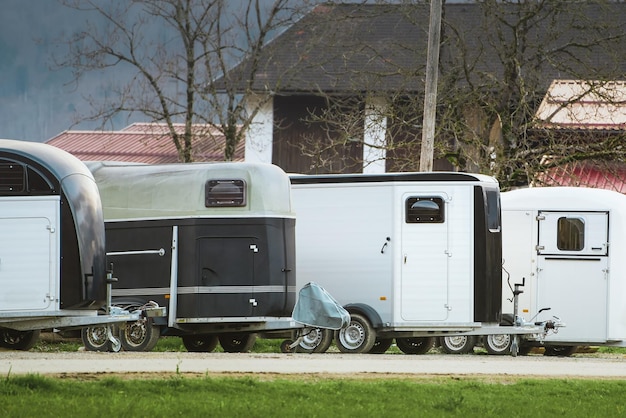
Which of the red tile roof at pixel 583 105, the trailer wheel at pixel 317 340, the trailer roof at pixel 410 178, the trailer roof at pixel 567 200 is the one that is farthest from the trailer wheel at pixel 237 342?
the red tile roof at pixel 583 105

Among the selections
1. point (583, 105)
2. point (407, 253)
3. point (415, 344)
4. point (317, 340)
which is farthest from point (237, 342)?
point (583, 105)

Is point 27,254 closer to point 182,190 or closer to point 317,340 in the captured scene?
point 182,190

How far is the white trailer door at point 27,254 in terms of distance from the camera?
1800 centimetres

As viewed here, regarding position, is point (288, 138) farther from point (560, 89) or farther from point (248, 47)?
point (560, 89)

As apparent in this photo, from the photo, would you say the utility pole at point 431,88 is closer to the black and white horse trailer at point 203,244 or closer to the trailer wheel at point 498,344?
the trailer wheel at point 498,344

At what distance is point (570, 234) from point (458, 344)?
2784 millimetres

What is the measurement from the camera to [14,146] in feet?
59.4

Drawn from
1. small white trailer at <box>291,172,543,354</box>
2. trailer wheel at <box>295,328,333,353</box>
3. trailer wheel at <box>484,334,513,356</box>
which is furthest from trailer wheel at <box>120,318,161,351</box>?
trailer wheel at <box>484,334,513,356</box>

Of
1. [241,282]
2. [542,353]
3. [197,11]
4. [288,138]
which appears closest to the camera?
[241,282]

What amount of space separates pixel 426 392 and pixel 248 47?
30.6m

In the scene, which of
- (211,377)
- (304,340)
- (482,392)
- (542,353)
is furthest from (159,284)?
(542,353)

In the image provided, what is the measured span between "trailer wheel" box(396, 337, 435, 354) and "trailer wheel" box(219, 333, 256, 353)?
2787 mm

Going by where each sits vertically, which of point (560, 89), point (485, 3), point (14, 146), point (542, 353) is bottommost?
point (542, 353)

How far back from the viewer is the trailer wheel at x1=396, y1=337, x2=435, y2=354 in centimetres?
2391
